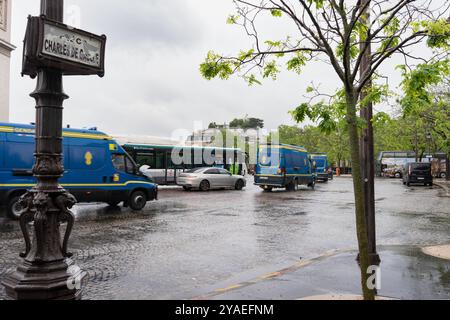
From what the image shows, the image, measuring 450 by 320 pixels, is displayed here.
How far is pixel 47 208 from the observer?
13.7 ft

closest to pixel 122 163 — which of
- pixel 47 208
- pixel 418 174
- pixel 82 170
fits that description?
pixel 82 170

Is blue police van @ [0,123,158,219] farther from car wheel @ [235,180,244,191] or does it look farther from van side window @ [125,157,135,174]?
car wheel @ [235,180,244,191]

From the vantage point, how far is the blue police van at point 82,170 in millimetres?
11227

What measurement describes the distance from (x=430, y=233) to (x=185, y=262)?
6578 mm

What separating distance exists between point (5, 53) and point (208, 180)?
51.3 feet

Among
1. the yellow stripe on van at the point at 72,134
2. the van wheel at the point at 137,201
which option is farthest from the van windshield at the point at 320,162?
the yellow stripe on van at the point at 72,134

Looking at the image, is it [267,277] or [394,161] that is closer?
[267,277]

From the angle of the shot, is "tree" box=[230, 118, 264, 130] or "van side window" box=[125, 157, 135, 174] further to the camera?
"tree" box=[230, 118, 264, 130]

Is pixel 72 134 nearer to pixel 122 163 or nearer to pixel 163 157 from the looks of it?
pixel 122 163

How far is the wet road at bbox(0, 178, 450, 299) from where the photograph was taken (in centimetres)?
532

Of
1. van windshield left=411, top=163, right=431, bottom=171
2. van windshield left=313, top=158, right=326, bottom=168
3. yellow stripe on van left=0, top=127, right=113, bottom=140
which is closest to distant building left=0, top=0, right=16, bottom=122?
yellow stripe on van left=0, top=127, right=113, bottom=140

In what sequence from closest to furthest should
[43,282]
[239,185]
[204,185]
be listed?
[43,282], [204,185], [239,185]
